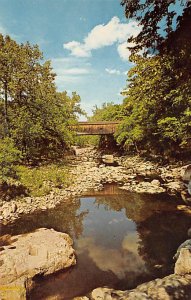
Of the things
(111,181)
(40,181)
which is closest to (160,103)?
(111,181)

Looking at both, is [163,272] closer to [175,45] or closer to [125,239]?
[125,239]

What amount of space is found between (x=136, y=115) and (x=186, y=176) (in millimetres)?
13404

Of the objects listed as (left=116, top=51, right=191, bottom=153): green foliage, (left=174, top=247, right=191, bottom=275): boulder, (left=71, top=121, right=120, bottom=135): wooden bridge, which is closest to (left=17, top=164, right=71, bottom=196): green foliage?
(left=116, top=51, right=191, bottom=153): green foliage

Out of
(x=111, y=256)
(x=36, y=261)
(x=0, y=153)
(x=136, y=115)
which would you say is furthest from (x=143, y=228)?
(x=136, y=115)

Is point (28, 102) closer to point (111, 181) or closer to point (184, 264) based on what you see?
point (111, 181)

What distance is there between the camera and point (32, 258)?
6.71m

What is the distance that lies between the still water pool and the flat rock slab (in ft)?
0.94

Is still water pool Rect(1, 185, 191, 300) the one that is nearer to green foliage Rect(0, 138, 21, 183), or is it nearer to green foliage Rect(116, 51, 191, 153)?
green foliage Rect(0, 138, 21, 183)

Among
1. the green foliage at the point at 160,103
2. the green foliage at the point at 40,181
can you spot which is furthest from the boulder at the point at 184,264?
the green foliage at the point at 40,181

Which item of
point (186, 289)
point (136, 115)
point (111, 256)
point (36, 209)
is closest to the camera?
point (186, 289)

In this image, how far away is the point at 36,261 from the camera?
6625mm

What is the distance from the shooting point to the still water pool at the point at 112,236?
646 centimetres

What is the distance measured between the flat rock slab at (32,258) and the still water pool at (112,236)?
286 mm

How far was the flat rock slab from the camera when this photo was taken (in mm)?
6094
